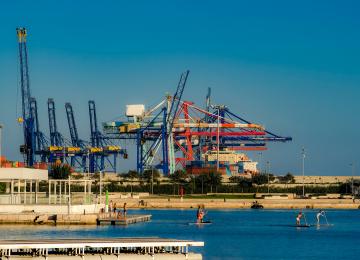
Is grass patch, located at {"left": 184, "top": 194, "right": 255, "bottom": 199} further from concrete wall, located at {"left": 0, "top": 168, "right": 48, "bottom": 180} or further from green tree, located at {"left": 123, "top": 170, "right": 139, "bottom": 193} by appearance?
concrete wall, located at {"left": 0, "top": 168, "right": 48, "bottom": 180}

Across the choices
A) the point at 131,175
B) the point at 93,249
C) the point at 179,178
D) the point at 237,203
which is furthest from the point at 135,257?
the point at 131,175

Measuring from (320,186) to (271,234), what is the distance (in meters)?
85.6

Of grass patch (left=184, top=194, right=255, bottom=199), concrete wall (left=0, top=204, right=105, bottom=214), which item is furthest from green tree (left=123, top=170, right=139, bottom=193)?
concrete wall (left=0, top=204, right=105, bottom=214)

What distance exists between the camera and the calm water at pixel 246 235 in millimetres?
60312

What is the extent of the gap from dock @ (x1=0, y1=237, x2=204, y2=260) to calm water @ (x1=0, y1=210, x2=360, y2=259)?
10.0m

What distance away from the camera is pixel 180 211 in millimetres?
124562

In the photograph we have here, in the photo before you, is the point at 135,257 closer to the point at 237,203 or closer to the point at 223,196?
the point at 237,203

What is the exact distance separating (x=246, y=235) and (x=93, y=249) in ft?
107

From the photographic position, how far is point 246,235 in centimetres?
7644

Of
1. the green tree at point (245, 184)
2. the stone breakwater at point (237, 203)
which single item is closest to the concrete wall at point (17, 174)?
the stone breakwater at point (237, 203)

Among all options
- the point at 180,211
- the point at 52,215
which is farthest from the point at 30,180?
the point at 180,211

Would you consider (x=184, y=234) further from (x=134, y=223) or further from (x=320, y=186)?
(x=320, y=186)

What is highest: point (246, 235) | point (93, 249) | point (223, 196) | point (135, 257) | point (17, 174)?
point (17, 174)

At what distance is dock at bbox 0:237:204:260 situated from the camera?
4256 cm
